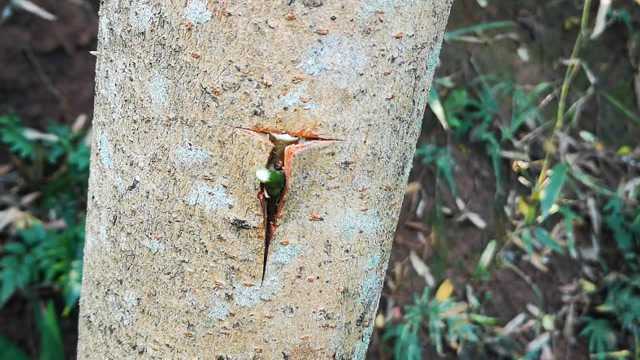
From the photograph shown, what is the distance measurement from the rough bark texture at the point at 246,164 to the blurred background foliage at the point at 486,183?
3.09 feet

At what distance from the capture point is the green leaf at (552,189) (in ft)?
4.38

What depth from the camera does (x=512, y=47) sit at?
1.65 meters

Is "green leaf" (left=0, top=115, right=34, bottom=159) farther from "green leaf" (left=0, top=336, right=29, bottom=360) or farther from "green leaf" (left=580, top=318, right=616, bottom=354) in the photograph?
"green leaf" (left=580, top=318, right=616, bottom=354)

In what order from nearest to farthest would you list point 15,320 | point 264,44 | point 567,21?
point 264,44 < point 15,320 < point 567,21

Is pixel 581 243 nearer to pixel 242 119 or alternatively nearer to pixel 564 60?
pixel 564 60

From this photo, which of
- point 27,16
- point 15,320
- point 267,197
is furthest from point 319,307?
point 27,16

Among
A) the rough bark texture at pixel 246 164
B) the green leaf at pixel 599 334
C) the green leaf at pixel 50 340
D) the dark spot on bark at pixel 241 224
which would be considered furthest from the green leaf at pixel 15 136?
the green leaf at pixel 599 334

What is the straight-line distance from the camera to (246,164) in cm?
47

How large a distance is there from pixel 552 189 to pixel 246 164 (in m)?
1.01

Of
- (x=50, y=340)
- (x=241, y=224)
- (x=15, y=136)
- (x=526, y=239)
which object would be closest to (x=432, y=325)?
(x=526, y=239)

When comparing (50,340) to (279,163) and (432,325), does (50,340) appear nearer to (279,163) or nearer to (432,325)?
(432,325)

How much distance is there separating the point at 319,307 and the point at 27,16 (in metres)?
1.35

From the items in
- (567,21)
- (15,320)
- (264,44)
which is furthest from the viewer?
(567,21)

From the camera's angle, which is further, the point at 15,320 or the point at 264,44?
the point at 15,320
